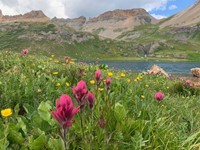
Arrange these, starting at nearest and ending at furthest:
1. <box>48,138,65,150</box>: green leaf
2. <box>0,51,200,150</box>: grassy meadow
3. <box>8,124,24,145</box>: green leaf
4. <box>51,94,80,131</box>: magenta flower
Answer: <box>51,94,80,131</box>: magenta flower, <box>0,51,200,150</box>: grassy meadow, <box>48,138,65,150</box>: green leaf, <box>8,124,24,145</box>: green leaf

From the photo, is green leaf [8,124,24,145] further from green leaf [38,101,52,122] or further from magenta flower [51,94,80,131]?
magenta flower [51,94,80,131]

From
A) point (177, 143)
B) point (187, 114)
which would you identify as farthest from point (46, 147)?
point (187, 114)

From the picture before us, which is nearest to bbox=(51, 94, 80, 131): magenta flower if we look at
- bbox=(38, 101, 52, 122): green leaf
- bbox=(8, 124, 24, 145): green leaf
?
bbox=(8, 124, 24, 145): green leaf

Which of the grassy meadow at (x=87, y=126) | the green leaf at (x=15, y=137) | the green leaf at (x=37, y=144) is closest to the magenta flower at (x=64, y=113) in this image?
A: the grassy meadow at (x=87, y=126)

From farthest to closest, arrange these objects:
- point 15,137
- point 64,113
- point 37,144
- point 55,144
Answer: point 15,137
point 37,144
point 55,144
point 64,113

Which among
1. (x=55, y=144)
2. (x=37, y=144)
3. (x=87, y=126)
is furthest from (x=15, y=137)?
(x=87, y=126)

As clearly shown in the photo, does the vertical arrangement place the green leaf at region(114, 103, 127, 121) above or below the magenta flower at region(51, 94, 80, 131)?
below

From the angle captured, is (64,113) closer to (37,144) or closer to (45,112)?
(37,144)

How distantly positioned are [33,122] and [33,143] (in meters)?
0.78

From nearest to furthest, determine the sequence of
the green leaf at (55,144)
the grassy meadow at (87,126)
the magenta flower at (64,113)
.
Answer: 1. the magenta flower at (64,113)
2. the grassy meadow at (87,126)
3. the green leaf at (55,144)

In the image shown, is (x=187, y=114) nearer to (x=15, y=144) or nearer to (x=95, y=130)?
(x=95, y=130)

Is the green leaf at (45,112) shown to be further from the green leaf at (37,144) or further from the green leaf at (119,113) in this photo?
the green leaf at (119,113)

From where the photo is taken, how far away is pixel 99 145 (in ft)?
11.1

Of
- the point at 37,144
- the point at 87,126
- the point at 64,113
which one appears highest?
the point at 64,113
